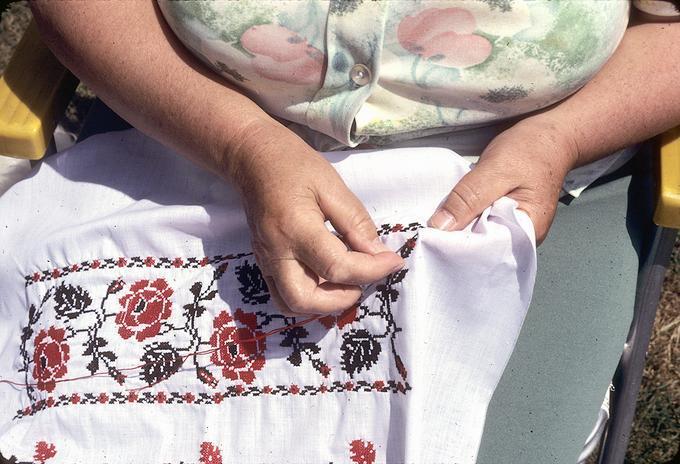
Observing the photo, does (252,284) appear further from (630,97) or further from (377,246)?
(630,97)

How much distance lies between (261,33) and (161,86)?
15 centimetres

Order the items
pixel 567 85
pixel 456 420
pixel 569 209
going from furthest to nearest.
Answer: pixel 569 209, pixel 567 85, pixel 456 420

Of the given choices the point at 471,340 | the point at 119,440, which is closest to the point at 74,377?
the point at 119,440

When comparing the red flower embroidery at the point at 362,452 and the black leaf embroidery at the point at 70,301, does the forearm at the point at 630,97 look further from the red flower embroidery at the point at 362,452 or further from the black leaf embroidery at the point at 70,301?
the black leaf embroidery at the point at 70,301

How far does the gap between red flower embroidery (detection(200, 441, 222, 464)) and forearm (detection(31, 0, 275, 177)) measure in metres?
0.32

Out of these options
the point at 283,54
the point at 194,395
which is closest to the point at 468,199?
the point at 283,54

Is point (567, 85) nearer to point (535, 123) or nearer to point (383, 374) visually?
point (535, 123)

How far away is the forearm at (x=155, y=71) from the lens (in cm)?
96

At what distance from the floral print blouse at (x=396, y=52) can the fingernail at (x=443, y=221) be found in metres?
0.14

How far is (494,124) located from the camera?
3.40 ft

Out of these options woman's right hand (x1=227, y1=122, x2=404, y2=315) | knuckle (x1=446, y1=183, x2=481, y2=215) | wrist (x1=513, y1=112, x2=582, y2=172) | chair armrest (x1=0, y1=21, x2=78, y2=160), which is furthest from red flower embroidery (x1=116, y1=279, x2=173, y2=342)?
wrist (x1=513, y1=112, x2=582, y2=172)

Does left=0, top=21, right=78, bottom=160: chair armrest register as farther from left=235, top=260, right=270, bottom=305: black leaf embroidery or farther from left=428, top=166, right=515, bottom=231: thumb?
left=428, top=166, right=515, bottom=231: thumb

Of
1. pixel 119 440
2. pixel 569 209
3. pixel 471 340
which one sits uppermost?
pixel 569 209

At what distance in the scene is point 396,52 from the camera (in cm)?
91
